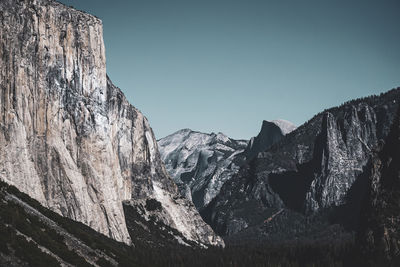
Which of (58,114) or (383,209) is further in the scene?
(383,209)

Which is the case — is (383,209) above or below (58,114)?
below

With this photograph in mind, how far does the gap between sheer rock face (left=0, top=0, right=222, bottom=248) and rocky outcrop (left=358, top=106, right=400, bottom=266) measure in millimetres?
76894

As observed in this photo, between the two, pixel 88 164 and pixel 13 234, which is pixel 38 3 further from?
pixel 13 234

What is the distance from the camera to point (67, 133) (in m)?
149

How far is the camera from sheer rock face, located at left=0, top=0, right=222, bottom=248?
128 meters

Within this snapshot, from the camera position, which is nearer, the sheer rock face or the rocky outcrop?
the sheer rock face

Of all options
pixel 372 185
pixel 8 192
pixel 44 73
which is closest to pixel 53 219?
pixel 8 192

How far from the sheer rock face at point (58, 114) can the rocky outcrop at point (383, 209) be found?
76.9 metres

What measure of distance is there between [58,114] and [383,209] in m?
105

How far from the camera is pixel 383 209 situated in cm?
17925

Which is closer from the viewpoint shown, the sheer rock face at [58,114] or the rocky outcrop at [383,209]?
the sheer rock face at [58,114]

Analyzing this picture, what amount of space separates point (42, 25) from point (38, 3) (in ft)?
20.5

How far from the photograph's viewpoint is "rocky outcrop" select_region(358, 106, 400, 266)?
17025 cm

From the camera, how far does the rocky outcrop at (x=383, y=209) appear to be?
170250 millimetres
